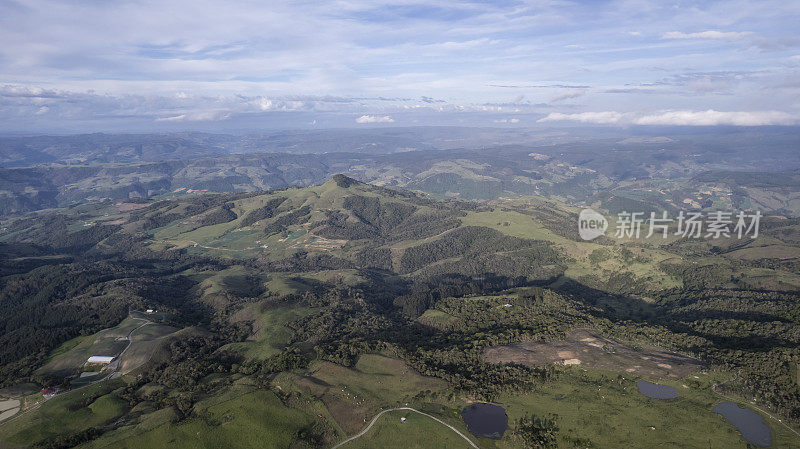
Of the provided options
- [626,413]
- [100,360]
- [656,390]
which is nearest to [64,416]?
[100,360]

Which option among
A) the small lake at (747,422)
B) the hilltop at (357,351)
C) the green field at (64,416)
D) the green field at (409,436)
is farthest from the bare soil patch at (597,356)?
the green field at (64,416)

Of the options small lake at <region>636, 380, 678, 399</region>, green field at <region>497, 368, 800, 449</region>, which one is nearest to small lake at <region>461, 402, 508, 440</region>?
green field at <region>497, 368, 800, 449</region>

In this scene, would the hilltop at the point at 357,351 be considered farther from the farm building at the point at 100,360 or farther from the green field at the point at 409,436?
the farm building at the point at 100,360

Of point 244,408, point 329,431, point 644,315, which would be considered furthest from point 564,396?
point 644,315

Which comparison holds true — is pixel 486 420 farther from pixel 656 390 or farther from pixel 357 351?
pixel 357 351

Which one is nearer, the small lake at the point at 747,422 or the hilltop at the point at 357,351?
the small lake at the point at 747,422

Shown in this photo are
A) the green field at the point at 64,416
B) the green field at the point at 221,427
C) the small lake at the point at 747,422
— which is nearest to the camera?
the small lake at the point at 747,422
